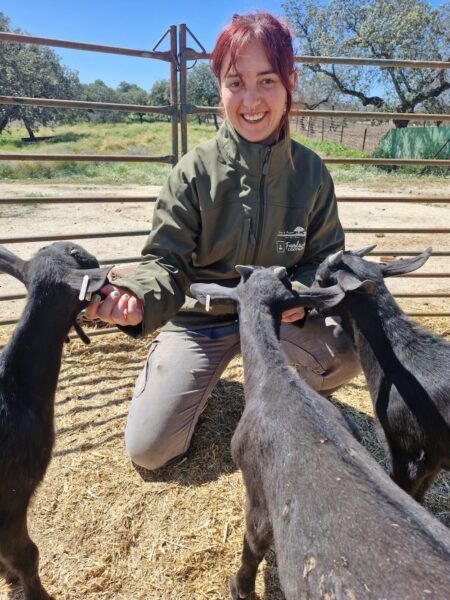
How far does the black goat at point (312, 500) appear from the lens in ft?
5.00

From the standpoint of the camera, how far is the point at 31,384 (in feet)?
8.36

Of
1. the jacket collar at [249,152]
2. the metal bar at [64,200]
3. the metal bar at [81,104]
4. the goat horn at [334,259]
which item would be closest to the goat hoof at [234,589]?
the goat horn at [334,259]

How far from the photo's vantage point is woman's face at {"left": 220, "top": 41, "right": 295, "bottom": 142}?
305 centimetres

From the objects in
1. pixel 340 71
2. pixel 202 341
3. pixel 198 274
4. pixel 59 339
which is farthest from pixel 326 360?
pixel 340 71

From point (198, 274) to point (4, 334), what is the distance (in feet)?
9.72

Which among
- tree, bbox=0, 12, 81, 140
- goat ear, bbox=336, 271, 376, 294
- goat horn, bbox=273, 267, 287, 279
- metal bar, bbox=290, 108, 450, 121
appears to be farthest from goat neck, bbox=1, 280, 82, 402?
tree, bbox=0, 12, 81, 140

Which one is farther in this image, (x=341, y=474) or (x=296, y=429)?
(x=296, y=429)

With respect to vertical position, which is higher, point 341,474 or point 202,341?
point 341,474

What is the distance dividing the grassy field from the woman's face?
15.9 m

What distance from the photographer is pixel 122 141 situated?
29.5 meters

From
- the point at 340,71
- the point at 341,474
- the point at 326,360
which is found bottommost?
the point at 326,360

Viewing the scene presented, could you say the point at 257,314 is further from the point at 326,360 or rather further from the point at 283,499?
the point at 326,360

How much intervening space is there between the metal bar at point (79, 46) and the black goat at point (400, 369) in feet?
9.11

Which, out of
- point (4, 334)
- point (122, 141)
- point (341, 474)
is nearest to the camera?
point (341, 474)
